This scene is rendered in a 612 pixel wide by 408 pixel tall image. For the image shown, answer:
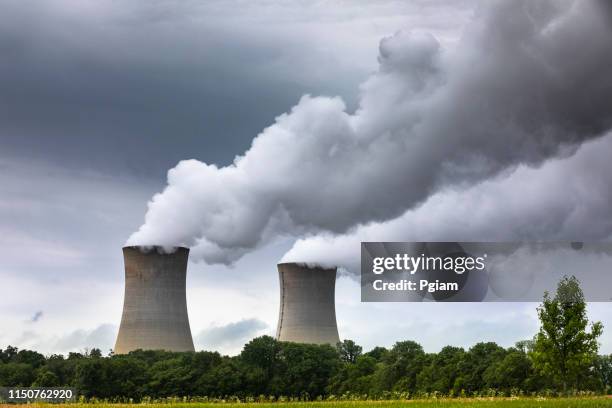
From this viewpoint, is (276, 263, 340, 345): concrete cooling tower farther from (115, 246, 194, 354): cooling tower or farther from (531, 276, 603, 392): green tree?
(531, 276, 603, 392): green tree

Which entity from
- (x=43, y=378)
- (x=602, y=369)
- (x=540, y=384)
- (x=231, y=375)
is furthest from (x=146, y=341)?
(x=602, y=369)

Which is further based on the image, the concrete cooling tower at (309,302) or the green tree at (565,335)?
the concrete cooling tower at (309,302)

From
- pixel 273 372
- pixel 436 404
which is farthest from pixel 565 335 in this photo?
pixel 273 372

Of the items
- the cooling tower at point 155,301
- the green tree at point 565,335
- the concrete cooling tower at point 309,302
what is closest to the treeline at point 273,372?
the concrete cooling tower at point 309,302

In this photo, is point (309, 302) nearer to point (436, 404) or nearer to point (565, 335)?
point (565, 335)

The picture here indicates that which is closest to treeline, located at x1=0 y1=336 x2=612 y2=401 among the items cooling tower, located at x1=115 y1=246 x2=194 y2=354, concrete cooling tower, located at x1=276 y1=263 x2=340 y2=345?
concrete cooling tower, located at x1=276 y1=263 x2=340 y2=345

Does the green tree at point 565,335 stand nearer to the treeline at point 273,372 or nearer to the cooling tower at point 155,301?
the treeline at point 273,372
